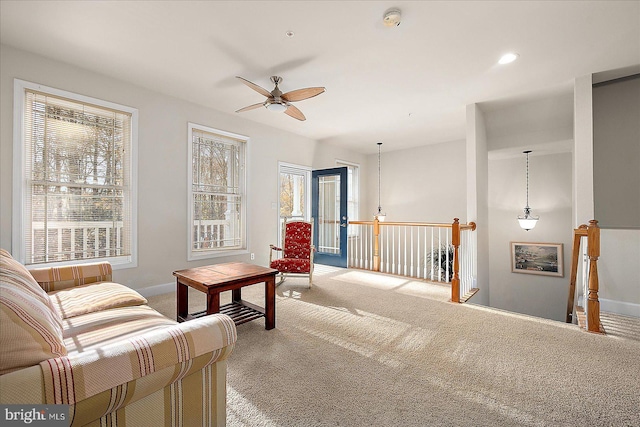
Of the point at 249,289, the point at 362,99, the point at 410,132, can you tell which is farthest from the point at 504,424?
the point at 410,132

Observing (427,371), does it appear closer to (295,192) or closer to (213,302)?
(213,302)

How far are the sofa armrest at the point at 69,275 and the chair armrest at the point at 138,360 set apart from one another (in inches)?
68.4

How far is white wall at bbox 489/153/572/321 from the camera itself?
17.9 feet

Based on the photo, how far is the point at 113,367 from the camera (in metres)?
0.97

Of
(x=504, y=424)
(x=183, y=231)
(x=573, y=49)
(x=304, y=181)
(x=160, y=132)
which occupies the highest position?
(x=573, y=49)

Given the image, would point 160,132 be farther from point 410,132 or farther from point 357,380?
point 410,132

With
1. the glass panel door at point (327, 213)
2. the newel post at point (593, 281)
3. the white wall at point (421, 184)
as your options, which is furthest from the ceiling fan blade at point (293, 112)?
the white wall at point (421, 184)

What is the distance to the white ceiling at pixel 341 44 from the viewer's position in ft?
7.57

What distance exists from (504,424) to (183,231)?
3994 mm

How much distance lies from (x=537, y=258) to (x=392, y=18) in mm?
5544

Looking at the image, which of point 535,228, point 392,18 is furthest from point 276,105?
point 535,228

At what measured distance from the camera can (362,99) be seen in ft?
13.5

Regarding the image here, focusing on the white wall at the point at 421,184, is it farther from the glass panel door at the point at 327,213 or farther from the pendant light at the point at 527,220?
the glass panel door at the point at 327,213

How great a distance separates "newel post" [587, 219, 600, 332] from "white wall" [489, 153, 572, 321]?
3.39m
